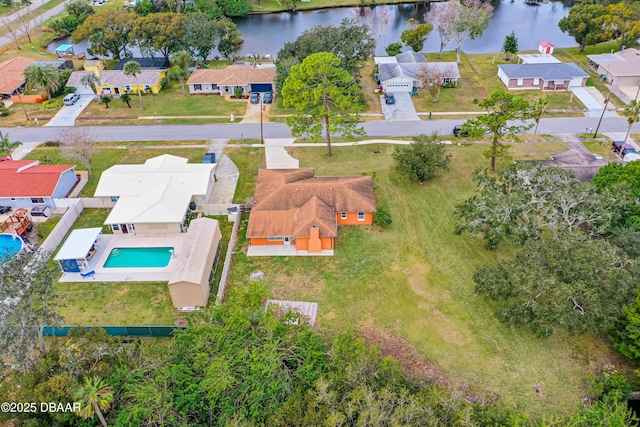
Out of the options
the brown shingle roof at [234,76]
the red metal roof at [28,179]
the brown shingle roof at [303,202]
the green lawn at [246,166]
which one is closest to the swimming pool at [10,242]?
the red metal roof at [28,179]

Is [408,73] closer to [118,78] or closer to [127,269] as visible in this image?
[118,78]

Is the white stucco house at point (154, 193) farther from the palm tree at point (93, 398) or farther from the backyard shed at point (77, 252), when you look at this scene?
the palm tree at point (93, 398)

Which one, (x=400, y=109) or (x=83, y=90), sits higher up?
(x=400, y=109)

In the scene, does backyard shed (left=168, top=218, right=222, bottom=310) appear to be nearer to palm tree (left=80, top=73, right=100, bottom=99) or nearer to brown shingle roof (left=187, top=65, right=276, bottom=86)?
brown shingle roof (left=187, top=65, right=276, bottom=86)

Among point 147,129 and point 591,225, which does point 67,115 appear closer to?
point 147,129

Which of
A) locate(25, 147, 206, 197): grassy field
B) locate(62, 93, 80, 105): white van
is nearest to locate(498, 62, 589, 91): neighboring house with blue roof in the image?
locate(25, 147, 206, 197): grassy field

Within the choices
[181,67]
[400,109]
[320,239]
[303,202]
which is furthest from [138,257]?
[181,67]
